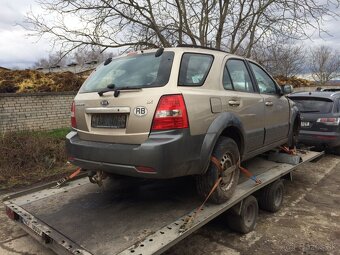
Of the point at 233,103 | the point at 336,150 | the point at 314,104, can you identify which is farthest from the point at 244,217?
the point at 336,150

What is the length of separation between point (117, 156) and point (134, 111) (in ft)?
1.47

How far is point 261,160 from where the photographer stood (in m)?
5.20

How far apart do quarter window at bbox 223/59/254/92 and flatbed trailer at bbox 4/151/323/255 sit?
1166 mm

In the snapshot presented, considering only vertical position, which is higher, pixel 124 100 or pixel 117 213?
pixel 124 100

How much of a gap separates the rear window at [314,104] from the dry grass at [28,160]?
573 cm

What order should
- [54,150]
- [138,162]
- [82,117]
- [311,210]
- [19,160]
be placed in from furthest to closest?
[54,150], [19,160], [311,210], [82,117], [138,162]

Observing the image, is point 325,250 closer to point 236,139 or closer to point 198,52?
point 236,139

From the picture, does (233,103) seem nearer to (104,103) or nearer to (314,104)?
(104,103)

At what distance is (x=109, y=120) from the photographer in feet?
10.4

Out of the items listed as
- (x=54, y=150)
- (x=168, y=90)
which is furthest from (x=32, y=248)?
(x=54, y=150)

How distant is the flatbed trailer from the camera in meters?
2.69

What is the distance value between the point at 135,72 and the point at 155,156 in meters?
0.98

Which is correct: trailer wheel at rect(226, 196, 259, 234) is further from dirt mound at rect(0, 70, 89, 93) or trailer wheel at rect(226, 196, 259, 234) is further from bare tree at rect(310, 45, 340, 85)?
bare tree at rect(310, 45, 340, 85)

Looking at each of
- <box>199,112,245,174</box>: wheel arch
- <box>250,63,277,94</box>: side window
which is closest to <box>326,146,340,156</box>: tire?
<box>250,63,277,94</box>: side window
